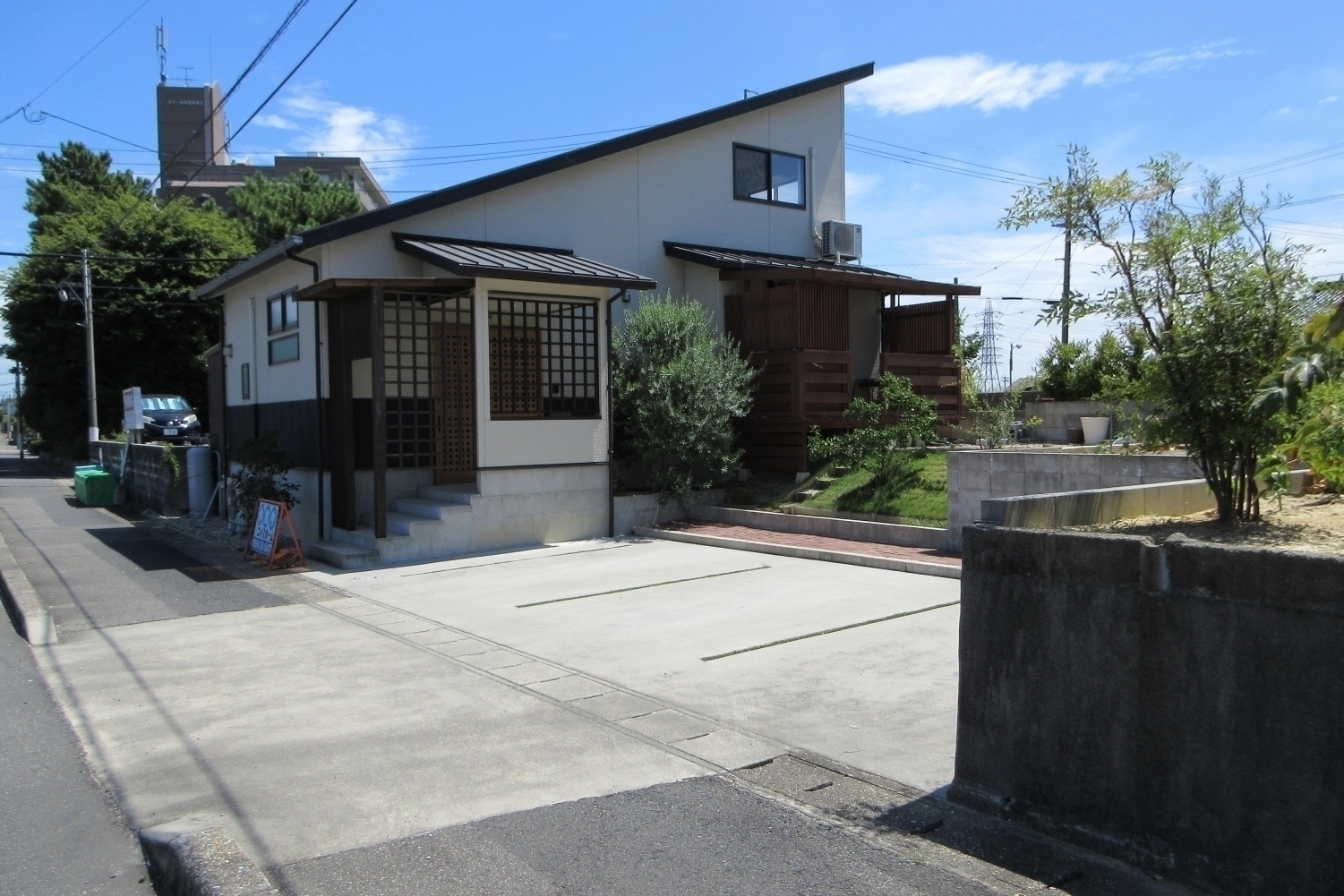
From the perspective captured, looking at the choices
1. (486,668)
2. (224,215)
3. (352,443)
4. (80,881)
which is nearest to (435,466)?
(352,443)

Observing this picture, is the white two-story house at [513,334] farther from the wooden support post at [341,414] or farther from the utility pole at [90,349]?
the utility pole at [90,349]

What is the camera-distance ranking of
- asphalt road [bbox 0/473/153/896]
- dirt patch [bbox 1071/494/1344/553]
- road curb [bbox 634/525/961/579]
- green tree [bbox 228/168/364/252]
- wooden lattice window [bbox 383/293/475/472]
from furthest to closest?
green tree [bbox 228/168/364/252], wooden lattice window [bbox 383/293/475/472], road curb [bbox 634/525/961/579], dirt patch [bbox 1071/494/1344/553], asphalt road [bbox 0/473/153/896]

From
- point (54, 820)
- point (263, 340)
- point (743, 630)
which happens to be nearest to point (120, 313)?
point (263, 340)

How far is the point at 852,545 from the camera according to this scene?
12070mm

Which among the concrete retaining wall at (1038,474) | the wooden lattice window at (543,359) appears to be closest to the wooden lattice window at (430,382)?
the wooden lattice window at (543,359)

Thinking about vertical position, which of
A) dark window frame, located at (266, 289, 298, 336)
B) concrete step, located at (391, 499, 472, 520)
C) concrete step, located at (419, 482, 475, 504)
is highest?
dark window frame, located at (266, 289, 298, 336)

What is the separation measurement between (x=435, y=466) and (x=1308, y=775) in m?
11.8

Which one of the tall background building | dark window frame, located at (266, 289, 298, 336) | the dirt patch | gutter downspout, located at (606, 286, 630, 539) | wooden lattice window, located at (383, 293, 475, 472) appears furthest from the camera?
the tall background building

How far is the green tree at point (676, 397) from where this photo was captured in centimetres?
1410

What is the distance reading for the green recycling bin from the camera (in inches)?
826

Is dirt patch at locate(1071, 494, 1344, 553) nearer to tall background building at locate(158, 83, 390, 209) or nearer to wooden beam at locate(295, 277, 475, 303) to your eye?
wooden beam at locate(295, 277, 475, 303)

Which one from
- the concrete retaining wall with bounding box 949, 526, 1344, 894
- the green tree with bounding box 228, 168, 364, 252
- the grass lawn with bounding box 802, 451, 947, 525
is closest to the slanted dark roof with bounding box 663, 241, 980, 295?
the grass lawn with bounding box 802, 451, 947, 525

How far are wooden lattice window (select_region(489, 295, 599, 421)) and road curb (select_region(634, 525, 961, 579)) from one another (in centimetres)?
202

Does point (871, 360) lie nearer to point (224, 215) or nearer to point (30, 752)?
point (30, 752)
